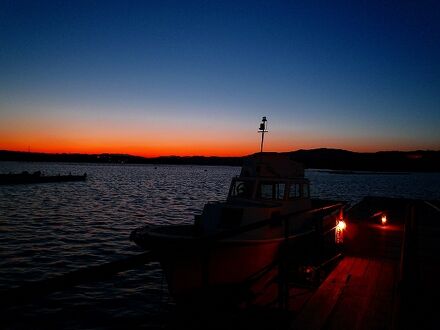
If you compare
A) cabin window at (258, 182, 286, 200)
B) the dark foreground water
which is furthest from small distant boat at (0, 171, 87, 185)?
cabin window at (258, 182, 286, 200)

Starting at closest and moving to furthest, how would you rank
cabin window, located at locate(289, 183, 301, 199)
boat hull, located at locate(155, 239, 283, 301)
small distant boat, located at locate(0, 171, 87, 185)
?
boat hull, located at locate(155, 239, 283, 301)
cabin window, located at locate(289, 183, 301, 199)
small distant boat, located at locate(0, 171, 87, 185)

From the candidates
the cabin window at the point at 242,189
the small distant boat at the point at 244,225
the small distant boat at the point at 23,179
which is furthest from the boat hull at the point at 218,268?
the small distant boat at the point at 23,179

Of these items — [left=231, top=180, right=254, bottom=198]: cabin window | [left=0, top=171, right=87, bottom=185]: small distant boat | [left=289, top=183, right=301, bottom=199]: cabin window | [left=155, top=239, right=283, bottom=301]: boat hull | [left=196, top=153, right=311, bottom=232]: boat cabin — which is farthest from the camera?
[left=0, top=171, right=87, bottom=185]: small distant boat

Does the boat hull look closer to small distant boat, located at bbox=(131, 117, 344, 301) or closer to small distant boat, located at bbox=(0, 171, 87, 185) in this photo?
small distant boat, located at bbox=(131, 117, 344, 301)

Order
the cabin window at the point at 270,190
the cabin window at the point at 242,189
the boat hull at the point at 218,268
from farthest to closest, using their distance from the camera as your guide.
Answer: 1. the cabin window at the point at 242,189
2. the cabin window at the point at 270,190
3. the boat hull at the point at 218,268

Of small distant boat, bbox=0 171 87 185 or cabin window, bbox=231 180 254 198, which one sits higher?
cabin window, bbox=231 180 254 198

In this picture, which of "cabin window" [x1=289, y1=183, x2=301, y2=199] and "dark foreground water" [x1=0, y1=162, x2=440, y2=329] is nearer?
"dark foreground water" [x1=0, y1=162, x2=440, y2=329]

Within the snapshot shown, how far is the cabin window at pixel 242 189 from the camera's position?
1411 cm

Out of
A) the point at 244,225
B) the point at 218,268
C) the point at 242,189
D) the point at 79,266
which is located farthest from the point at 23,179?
the point at 244,225

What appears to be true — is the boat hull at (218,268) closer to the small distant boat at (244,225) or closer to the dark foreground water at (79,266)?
the small distant boat at (244,225)

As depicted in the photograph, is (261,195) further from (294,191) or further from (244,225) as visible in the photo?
(244,225)

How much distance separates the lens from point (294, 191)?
14.6 metres

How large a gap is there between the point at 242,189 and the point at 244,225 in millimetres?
3512

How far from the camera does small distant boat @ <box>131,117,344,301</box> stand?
423 inches
